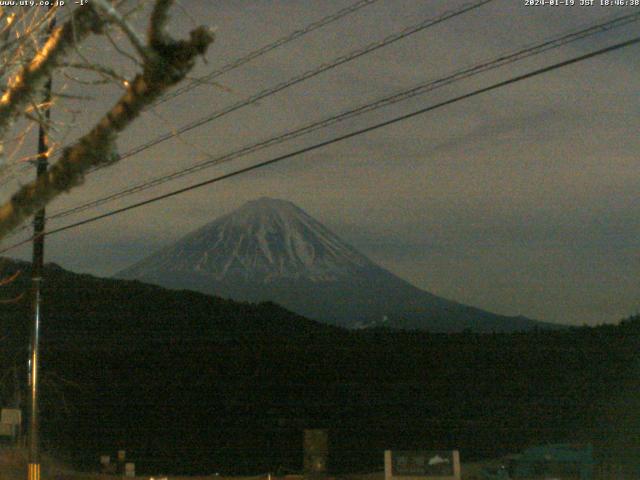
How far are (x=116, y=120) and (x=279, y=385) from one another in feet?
181

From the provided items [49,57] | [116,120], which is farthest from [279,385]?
[116,120]

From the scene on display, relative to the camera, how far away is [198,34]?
4.34 metres

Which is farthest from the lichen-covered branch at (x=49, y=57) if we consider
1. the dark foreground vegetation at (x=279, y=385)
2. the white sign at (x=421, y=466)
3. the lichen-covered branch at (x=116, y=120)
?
the dark foreground vegetation at (x=279, y=385)

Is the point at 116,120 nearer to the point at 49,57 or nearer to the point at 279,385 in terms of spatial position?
the point at 49,57

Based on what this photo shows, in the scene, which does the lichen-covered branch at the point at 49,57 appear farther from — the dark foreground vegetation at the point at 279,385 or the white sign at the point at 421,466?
the dark foreground vegetation at the point at 279,385

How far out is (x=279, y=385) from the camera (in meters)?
58.8

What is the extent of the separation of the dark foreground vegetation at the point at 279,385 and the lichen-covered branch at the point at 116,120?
30.6 metres

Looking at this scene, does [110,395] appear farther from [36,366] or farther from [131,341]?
[36,366]

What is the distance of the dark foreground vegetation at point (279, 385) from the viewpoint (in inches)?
1719

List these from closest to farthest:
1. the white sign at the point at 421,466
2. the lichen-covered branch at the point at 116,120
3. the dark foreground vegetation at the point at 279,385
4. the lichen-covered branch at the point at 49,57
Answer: the lichen-covered branch at the point at 116,120 < the lichen-covered branch at the point at 49,57 < the white sign at the point at 421,466 < the dark foreground vegetation at the point at 279,385

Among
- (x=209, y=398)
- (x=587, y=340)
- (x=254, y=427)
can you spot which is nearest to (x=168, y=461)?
(x=254, y=427)

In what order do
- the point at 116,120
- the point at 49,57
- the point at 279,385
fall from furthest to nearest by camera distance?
the point at 279,385
the point at 49,57
the point at 116,120

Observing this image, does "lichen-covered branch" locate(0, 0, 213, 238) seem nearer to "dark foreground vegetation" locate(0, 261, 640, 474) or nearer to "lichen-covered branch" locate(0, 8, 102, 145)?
"lichen-covered branch" locate(0, 8, 102, 145)

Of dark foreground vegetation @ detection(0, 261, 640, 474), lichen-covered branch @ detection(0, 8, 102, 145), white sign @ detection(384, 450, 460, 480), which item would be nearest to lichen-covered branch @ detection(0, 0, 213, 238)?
lichen-covered branch @ detection(0, 8, 102, 145)
